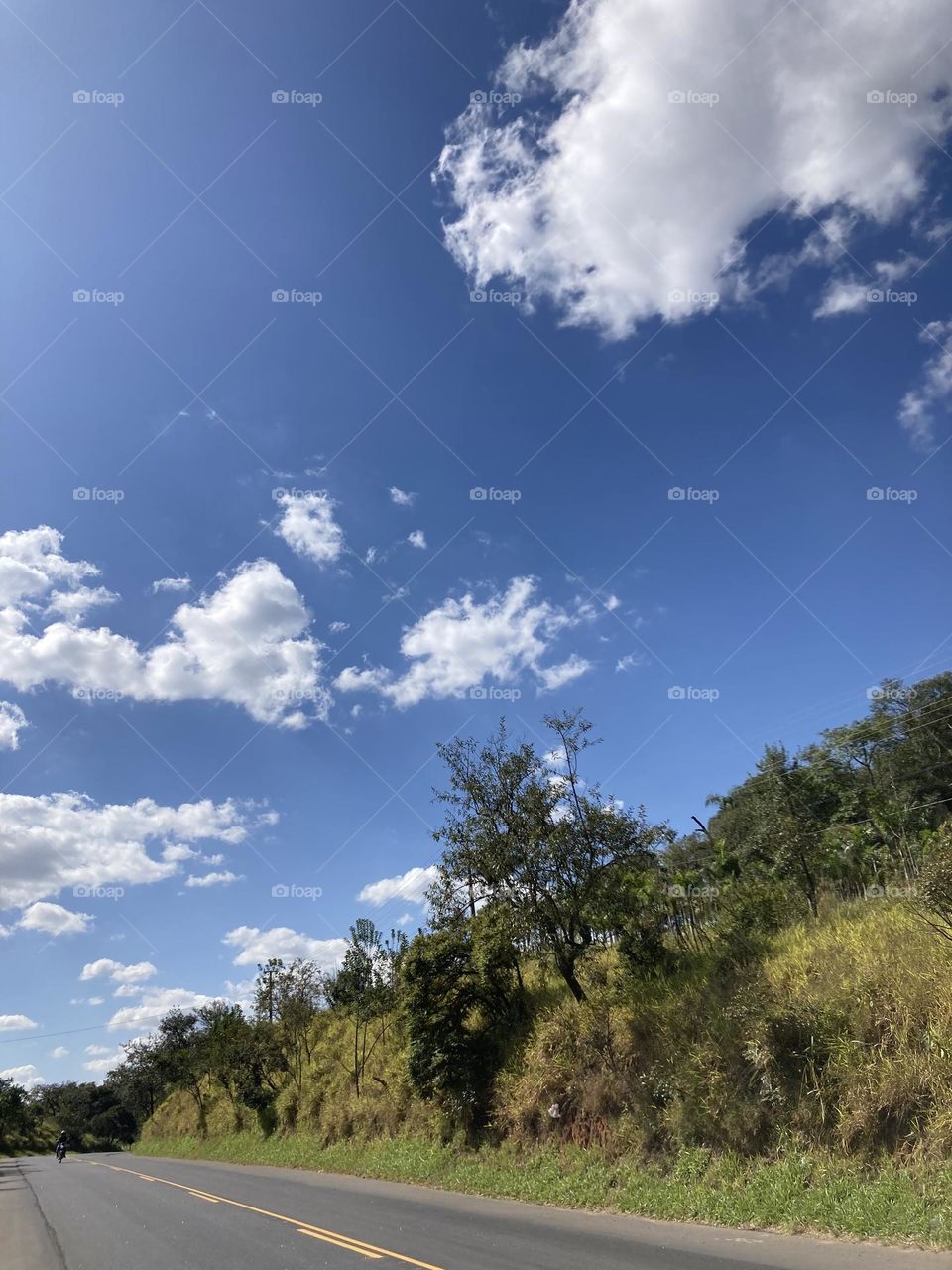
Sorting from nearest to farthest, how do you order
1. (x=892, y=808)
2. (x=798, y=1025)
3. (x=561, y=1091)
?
(x=798, y=1025), (x=561, y=1091), (x=892, y=808)

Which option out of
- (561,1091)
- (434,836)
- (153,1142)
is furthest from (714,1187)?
(153,1142)

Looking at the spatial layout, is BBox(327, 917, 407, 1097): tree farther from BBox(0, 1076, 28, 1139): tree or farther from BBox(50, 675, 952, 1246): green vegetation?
BBox(0, 1076, 28, 1139): tree

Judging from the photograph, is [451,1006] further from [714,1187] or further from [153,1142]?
[153,1142]

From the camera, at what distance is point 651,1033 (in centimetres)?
1472

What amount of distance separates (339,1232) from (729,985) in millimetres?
7810

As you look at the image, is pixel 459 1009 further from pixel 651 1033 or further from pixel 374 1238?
pixel 374 1238

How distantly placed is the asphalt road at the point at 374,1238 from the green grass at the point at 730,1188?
38 cm

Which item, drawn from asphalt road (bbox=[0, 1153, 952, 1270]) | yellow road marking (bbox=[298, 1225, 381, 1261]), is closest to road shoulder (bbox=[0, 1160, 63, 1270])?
asphalt road (bbox=[0, 1153, 952, 1270])

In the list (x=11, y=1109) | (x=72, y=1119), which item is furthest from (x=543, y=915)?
(x=72, y=1119)

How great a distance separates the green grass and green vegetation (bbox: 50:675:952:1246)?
0.04 meters

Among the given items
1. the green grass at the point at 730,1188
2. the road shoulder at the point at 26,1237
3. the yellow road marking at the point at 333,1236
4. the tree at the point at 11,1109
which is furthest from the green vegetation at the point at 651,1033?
the tree at the point at 11,1109

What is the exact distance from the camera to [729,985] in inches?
545

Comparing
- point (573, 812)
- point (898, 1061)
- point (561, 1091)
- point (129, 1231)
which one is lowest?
point (129, 1231)

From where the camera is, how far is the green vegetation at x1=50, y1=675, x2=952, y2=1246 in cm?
997
